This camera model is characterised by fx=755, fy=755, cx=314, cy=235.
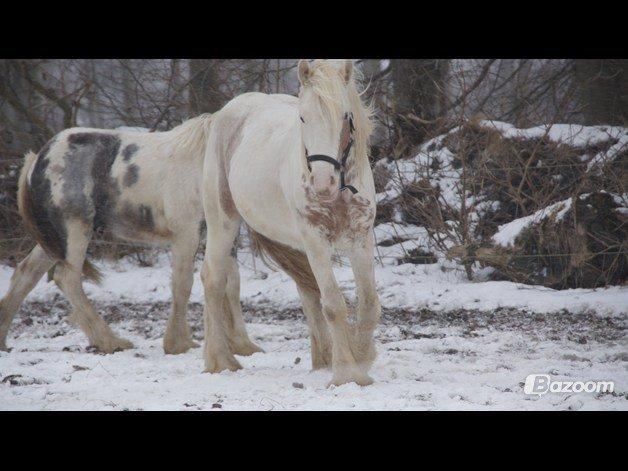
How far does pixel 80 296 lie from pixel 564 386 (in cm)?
440

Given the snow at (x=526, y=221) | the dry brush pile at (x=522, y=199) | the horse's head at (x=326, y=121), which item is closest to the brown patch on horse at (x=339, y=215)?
the horse's head at (x=326, y=121)

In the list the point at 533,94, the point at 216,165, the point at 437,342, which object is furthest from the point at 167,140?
the point at 533,94

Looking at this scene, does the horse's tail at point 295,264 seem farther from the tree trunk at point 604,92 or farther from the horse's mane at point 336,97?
the tree trunk at point 604,92

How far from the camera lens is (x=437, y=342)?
5957 mm

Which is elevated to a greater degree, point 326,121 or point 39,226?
point 326,121

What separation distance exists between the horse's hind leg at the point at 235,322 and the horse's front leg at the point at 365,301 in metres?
1.80

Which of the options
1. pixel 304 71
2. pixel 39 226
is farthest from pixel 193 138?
pixel 304 71

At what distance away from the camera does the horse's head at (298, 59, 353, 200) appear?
4117mm

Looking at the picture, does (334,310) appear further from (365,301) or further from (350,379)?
(350,379)

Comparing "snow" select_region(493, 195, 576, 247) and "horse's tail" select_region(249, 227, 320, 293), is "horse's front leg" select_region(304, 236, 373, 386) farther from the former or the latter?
"snow" select_region(493, 195, 576, 247)

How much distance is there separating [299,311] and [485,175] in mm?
2685

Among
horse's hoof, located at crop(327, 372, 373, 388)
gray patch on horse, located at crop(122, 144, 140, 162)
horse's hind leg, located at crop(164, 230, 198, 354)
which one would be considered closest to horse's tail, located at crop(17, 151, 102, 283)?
gray patch on horse, located at crop(122, 144, 140, 162)

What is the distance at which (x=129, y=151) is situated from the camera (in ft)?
23.6

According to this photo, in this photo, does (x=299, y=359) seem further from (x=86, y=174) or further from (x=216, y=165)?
(x=86, y=174)
